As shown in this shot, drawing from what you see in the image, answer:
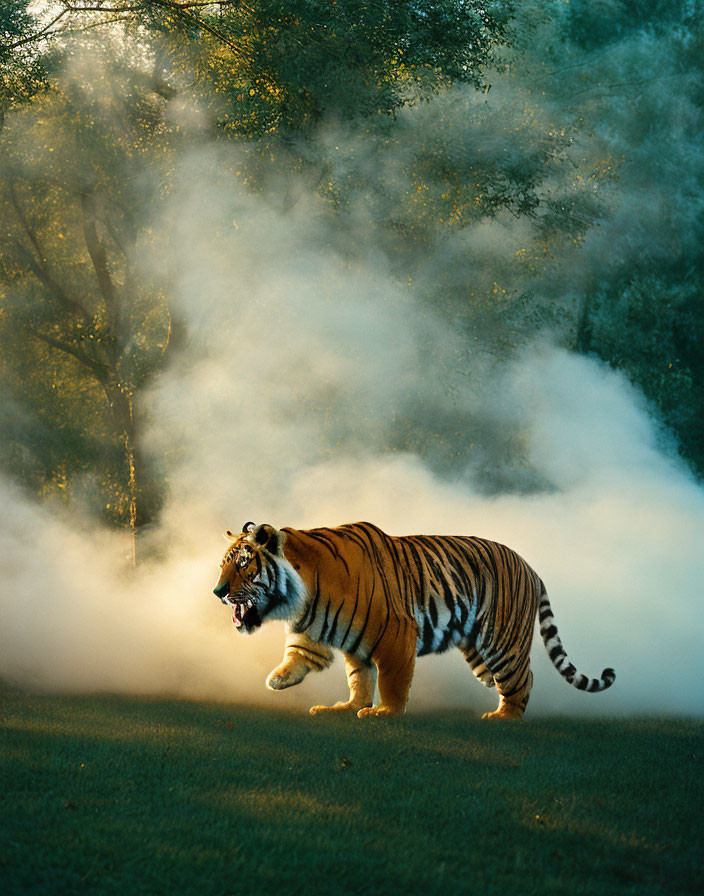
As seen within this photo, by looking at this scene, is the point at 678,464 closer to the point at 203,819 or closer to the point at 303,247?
the point at 303,247

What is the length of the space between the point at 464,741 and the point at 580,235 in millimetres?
11087


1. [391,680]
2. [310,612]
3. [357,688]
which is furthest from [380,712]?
[310,612]

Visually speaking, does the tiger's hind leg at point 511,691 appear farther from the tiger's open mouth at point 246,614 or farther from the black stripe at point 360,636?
the tiger's open mouth at point 246,614

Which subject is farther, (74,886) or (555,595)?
(555,595)

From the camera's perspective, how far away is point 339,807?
18.8 feet

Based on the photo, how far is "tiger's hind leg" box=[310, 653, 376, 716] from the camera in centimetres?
876

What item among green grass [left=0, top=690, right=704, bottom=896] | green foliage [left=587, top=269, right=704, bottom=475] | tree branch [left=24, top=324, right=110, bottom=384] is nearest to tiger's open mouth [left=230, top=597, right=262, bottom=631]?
green grass [left=0, top=690, right=704, bottom=896]

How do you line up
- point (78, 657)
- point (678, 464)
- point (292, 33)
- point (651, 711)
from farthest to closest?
1. point (678, 464)
2. point (292, 33)
3. point (78, 657)
4. point (651, 711)

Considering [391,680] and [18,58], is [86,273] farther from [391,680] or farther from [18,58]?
[391,680]

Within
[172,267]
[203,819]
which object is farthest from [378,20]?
[203,819]

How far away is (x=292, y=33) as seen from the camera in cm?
1195

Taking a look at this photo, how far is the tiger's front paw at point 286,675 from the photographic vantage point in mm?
8539

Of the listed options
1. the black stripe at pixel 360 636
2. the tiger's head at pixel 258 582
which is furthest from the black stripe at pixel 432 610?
the tiger's head at pixel 258 582

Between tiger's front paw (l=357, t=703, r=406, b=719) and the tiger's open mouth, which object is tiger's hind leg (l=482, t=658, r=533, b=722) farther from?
the tiger's open mouth
